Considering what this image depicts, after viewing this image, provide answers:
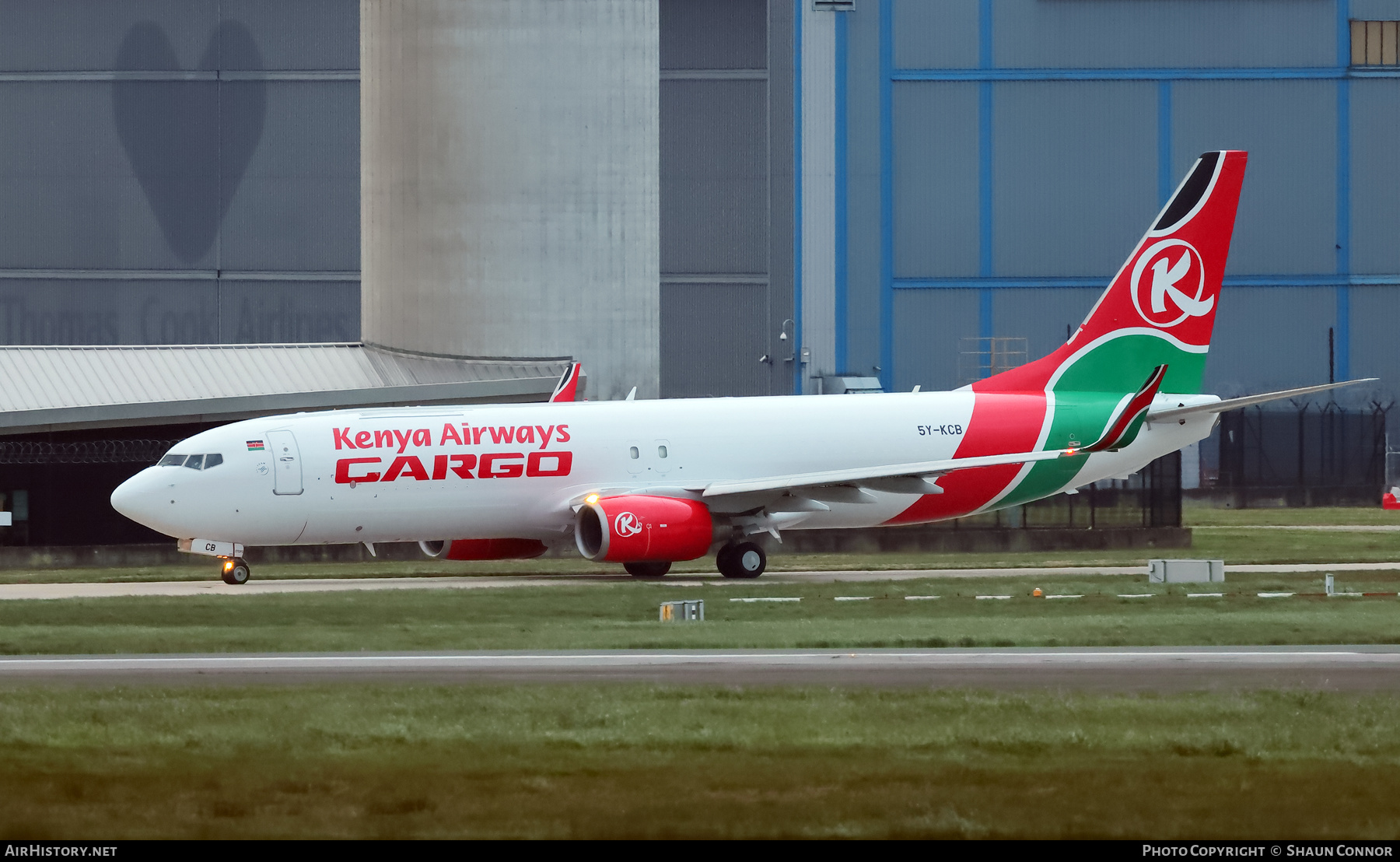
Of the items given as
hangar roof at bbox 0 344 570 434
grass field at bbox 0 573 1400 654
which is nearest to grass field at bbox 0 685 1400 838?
grass field at bbox 0 573 1400 654

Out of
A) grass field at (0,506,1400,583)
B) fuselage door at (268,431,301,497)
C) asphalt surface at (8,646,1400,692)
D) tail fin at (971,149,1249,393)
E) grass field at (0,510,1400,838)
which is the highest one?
tail fin at (971,149,1249,393)

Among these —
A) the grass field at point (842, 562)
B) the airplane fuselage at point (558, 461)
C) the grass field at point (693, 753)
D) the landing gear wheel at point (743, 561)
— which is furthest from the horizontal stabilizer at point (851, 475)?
the grass field at point (693, 753)

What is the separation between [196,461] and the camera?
1410 inches

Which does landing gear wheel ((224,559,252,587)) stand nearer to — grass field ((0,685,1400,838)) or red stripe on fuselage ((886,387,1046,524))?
red stripe on fuselage ((886,387,1046,524))

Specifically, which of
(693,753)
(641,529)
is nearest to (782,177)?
(641,529)

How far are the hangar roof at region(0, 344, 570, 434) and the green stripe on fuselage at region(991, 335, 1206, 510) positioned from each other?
1302 cm

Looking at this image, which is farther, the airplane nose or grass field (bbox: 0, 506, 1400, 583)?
grass field (bbox: 0, 506, 1400, 583)

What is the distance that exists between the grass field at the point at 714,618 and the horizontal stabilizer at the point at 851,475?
10.5ft

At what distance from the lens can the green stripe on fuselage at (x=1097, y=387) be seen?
4072 centimetres

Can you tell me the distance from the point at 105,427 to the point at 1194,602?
24.3m

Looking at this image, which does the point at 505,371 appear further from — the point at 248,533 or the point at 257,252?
the point at 257,252

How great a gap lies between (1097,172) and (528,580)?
43.1m

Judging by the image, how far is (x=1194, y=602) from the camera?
29.1m

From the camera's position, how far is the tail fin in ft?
136
